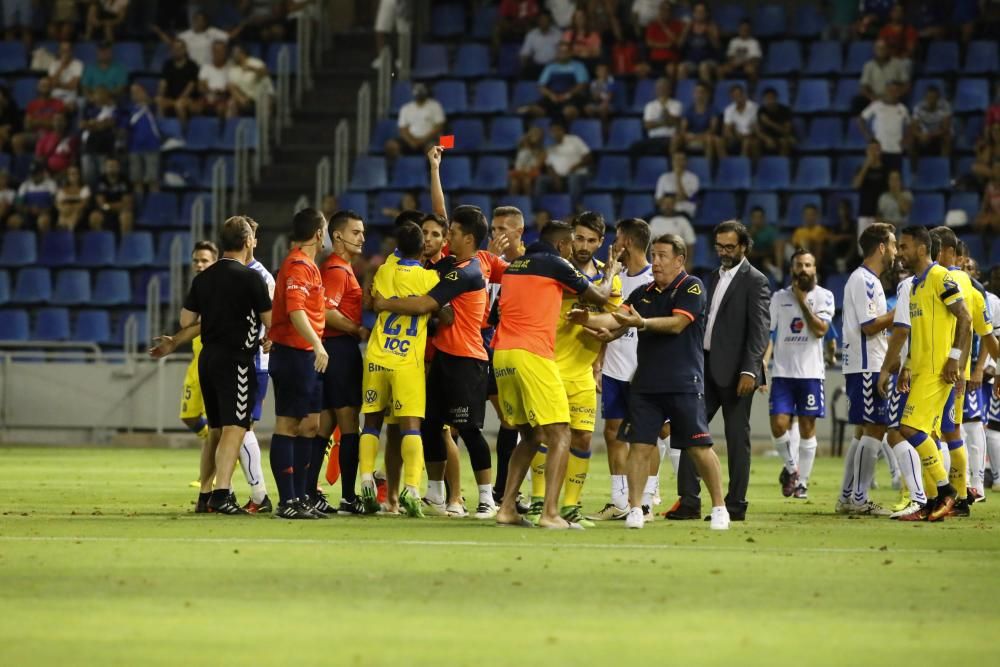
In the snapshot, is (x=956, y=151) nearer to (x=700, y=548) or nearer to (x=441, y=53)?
(x=441, y=53)

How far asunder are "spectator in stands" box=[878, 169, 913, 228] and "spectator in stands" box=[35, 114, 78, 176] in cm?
1344

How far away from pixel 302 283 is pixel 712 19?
1860 cm

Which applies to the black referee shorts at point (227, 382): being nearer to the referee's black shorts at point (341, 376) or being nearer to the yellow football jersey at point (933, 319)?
the referee's black shorts at point (341, 376)

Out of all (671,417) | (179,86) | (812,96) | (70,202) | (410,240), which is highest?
(179,86)

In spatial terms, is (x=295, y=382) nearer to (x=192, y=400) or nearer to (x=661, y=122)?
(x=192, y=400)

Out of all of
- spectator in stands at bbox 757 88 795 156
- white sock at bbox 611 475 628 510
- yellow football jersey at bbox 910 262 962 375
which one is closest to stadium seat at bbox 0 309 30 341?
spectator in stands at bbox 757 88 795 156

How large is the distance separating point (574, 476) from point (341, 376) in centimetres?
208

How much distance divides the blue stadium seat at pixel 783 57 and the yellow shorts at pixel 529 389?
17.9m

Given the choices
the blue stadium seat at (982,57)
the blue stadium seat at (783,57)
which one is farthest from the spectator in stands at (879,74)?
the blue stadium seat at (783,57)

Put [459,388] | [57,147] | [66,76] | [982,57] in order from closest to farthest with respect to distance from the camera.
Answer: [459,388] → [982,57] → [57,147] → [66,76]

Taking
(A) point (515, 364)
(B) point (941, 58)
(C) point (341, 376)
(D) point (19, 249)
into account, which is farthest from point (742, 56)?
(A) point (515, 364)

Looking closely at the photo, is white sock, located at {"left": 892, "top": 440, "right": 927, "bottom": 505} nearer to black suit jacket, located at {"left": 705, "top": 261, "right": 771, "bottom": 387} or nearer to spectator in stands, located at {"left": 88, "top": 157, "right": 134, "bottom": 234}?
black suit jacket, located at {"left": 705, "top": 261, "right": 771, "bottom": 387}

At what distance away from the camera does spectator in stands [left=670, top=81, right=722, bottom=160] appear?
2714cm

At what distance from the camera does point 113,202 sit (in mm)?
28438
